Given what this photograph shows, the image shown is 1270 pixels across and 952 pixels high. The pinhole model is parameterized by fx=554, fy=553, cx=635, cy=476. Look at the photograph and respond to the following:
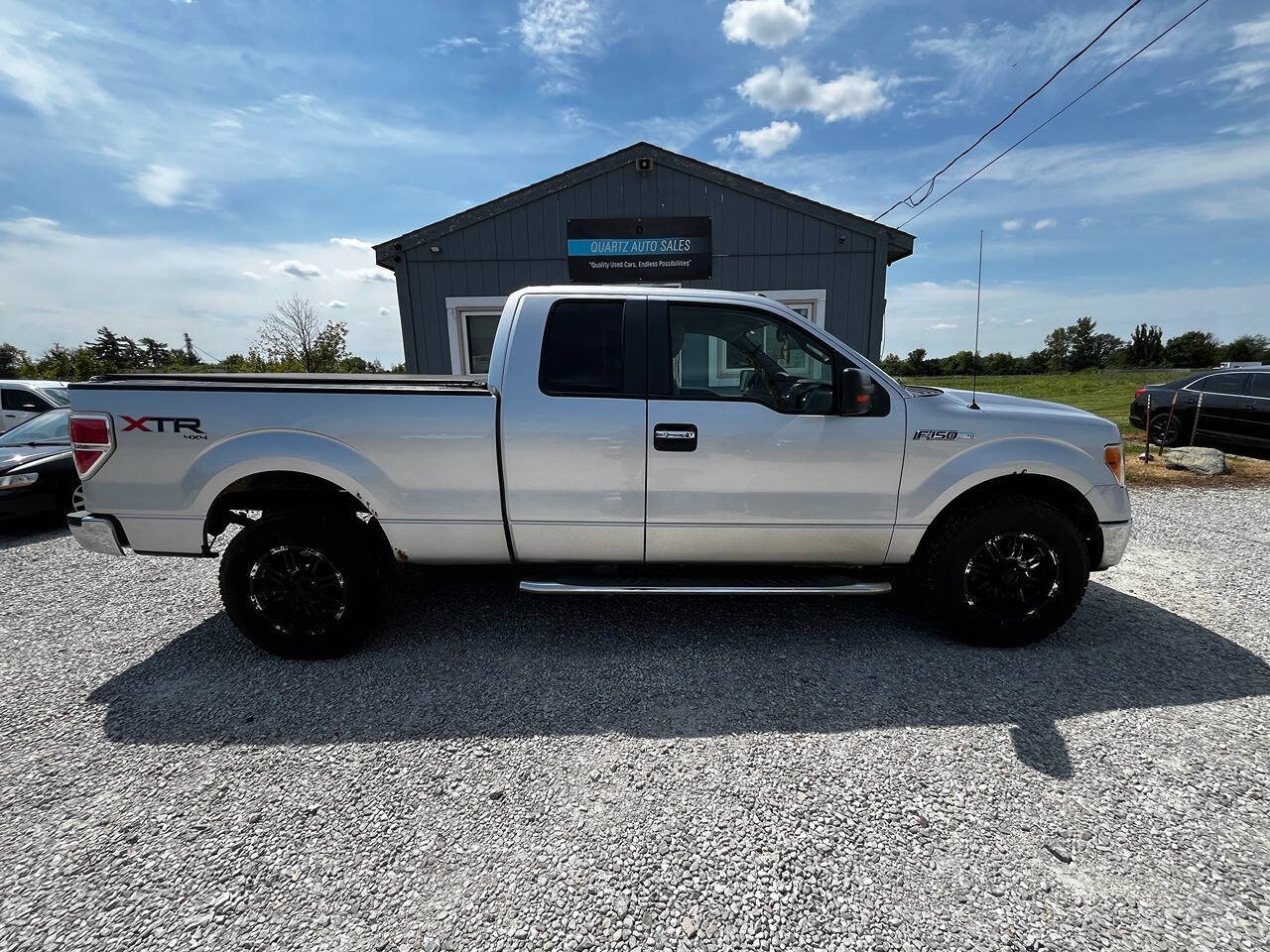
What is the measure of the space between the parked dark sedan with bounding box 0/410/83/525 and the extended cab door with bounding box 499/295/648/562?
5695mm

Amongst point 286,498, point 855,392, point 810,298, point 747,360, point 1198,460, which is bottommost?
point 1198,460

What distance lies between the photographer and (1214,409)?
9.05 m

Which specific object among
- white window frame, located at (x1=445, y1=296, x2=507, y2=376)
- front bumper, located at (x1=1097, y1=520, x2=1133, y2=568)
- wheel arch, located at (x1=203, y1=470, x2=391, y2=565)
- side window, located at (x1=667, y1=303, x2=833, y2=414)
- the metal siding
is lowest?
front bumper, located at (x1=1097, y1=520, x2=1133, y2=568)

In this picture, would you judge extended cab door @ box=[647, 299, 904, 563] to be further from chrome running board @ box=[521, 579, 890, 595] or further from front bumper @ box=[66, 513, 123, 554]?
front bumper @ box=[66, 513, 123, 554]

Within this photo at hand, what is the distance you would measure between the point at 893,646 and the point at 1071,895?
1515 mm

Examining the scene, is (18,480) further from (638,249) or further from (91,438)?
(638,249)

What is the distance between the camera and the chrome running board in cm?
296

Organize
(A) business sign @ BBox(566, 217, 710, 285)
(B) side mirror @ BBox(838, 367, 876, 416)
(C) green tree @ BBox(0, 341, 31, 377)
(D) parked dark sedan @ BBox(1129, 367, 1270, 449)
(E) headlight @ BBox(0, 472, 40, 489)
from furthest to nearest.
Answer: (C) green tree @ BBox(0, 341, 31, 377) → (A) business sign @ BBox(566, 217, 710, 285) → (D) parked dark sedan @ BBox(1129, 367, 1270, 449) → (E) headlight @ BBox(0, 472, 40, 489) → (B) side mirror @ BBox(838, 367, 876, 416)

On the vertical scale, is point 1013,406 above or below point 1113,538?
above

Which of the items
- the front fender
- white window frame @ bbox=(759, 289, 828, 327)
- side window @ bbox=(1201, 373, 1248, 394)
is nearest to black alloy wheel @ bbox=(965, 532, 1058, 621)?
the front fender

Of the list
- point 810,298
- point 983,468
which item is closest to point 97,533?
point 983,468

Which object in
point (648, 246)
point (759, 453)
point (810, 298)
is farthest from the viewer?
point (648, 246)

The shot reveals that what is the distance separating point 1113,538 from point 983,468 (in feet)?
2.94

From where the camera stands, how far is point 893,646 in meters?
3.18
